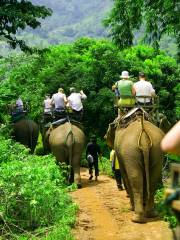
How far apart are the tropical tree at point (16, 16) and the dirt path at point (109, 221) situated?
4085mm

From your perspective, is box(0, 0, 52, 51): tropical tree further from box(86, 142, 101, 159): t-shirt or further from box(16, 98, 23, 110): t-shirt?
box(16, 98, 23, 110): t-shirt

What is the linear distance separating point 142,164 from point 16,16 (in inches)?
158

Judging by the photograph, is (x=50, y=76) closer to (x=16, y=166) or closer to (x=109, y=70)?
(x=109, y=70)

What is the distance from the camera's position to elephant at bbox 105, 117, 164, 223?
11.8 meters

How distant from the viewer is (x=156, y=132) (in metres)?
12.3

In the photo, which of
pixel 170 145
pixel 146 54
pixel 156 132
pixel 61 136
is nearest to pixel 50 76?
pixel 146 54

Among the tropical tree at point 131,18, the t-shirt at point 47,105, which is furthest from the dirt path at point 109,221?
the t-shirt at point 47,105

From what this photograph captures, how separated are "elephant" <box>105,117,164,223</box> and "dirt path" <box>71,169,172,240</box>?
0.43 metres

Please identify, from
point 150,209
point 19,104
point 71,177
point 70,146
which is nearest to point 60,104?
point 70,146

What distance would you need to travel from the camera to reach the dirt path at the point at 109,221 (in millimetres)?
10664

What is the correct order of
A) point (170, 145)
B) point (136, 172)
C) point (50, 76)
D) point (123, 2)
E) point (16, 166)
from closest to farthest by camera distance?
point (170, 145), point (16, 166), point (136, 172), point (123, 2), point (50, 76)

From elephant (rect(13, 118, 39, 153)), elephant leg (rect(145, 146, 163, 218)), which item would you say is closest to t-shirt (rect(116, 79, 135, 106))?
elephant leg (rect(145, 146, 163, 218))

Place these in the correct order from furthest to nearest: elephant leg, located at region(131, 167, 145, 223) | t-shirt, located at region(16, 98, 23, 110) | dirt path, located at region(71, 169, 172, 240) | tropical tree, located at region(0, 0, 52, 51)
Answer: t-shirt, located at region(16, 98, 23, 110), elephant leg, located at region(131, 167, 145, 223), tropical tree, located at region(0, 0, 52, 51), dirt path, located at region(71, 169, 172, 240)

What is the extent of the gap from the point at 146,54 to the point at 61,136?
21.7 meters
